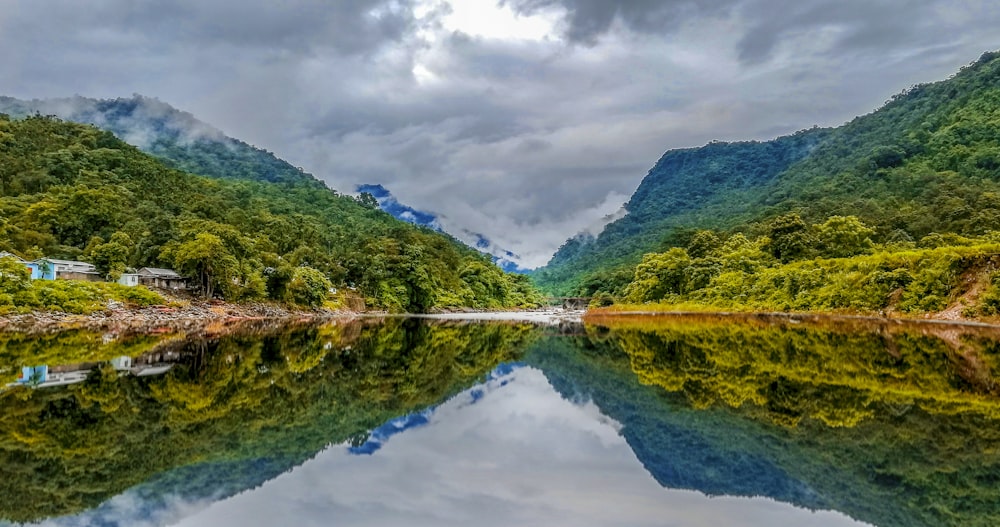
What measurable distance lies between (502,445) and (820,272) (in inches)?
1694

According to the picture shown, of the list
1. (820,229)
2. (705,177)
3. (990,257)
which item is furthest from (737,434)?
(705,177)

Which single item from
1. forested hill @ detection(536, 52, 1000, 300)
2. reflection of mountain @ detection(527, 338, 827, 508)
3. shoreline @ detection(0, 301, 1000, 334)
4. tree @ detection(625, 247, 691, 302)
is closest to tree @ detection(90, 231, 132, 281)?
shoreline @ detection(0, 301, 1000, 334)

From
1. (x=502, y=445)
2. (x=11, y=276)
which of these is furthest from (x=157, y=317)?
(x=502, y=445)

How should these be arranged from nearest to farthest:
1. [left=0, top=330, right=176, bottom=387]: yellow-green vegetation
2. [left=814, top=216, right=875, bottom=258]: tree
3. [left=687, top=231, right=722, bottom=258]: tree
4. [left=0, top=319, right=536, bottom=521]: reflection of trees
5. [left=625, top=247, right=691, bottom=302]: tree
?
[left=0, top=319, right=536, bottom=521]: reflection of trees, [left=0, top=330, right=176, bottom=387]: yellow-green vegetation, [left=814, top=216, right=875, bottom=258]: tree, [left=625, top=247, right=691, bottom=302]: tree, [left=687, top=231, right=722, bottom=258]: tree

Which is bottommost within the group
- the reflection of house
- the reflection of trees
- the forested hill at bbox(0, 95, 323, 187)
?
the reflection of trees

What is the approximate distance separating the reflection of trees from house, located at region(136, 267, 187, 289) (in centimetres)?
3577

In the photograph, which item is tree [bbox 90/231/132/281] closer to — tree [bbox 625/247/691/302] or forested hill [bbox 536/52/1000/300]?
tree [bbox 625/247/691/302]

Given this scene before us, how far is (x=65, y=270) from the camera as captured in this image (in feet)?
142

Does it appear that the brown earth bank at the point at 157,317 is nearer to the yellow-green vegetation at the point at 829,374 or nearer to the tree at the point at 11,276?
the tree at the point at 11,276

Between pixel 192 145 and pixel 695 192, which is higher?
A: pixel 192 145

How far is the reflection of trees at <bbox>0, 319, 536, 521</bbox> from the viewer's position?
5.62m

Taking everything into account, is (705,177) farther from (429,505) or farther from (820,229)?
(429,505)

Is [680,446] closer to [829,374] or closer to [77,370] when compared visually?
[829,374]

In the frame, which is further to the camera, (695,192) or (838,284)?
(695,192)
